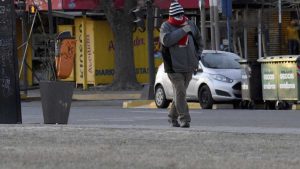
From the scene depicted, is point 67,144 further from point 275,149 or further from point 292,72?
point 292,72

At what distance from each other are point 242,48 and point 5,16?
2657 centimetres

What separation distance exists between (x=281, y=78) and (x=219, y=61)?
6.52 ft

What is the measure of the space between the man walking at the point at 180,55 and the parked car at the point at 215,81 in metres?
8.69

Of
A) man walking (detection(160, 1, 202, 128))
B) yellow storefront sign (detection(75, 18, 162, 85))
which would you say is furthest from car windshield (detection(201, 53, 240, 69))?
yellow storefront sign (detection(75, 18, 162, 85))

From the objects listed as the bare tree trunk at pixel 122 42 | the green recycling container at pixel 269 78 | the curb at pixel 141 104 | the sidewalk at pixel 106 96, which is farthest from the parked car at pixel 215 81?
the bare tree trunk at pixel 122 42

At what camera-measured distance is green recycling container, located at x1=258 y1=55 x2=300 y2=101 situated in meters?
20.6

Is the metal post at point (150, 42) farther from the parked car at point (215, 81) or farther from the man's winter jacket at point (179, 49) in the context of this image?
the man's winter jacket at point (179, 49)

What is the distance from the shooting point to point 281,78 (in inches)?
827

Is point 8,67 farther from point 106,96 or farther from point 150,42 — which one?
point 106,96

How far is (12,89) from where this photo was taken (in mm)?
13438

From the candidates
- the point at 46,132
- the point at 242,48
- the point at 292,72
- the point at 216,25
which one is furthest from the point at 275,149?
the point at 242,48

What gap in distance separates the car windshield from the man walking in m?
9.16

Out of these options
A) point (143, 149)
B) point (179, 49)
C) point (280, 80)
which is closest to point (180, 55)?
point (179, 49)

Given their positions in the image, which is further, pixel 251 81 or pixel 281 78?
pixel 251 81
